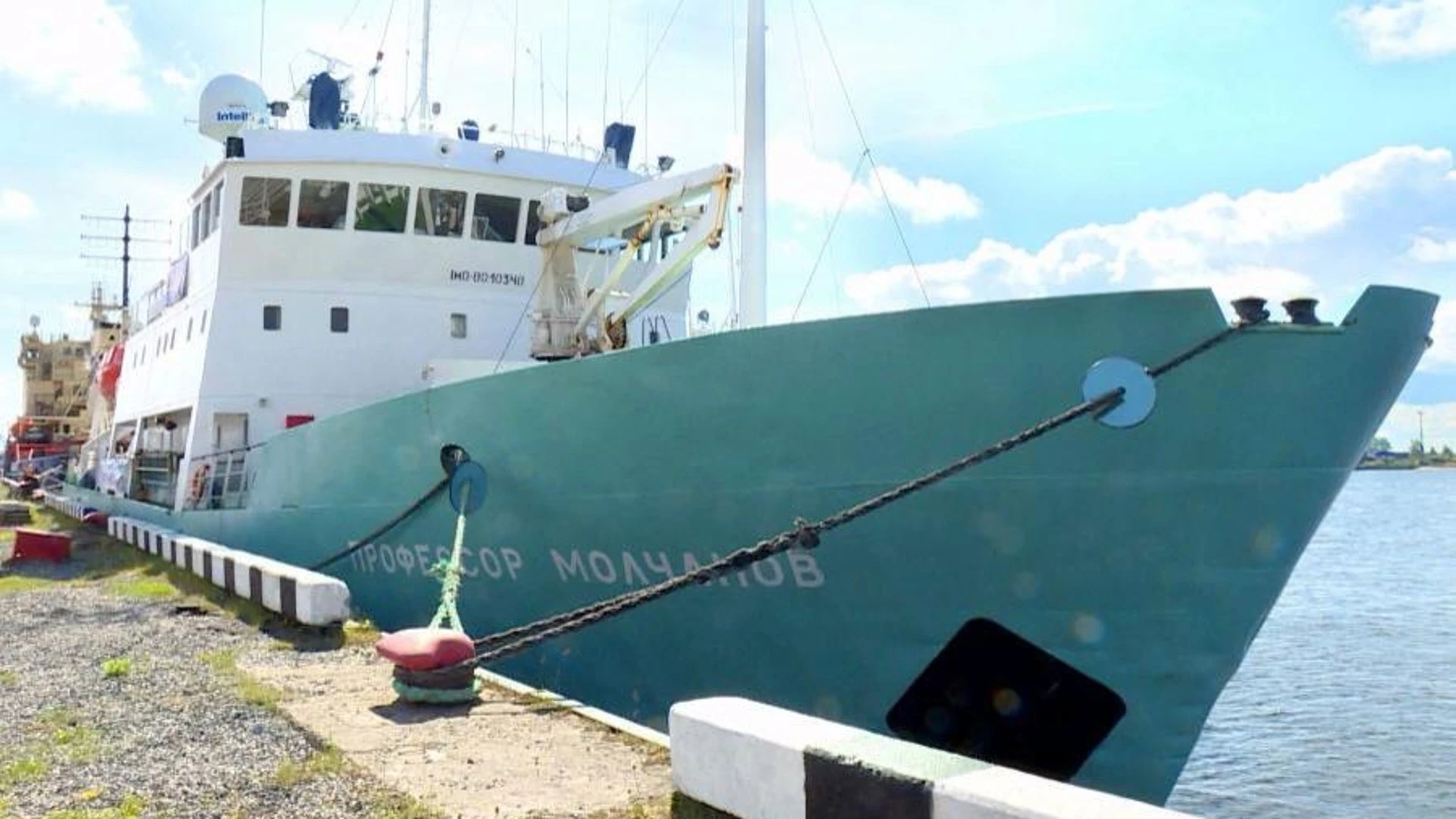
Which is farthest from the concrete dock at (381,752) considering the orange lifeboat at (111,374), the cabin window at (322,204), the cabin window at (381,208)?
the orange lifeboat at (111,374)

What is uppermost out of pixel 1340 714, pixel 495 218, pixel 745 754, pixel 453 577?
pixel 495 218

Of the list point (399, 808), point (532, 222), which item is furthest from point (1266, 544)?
point (532, 222)

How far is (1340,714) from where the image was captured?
1352 centimetres

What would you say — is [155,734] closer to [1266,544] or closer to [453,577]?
[453,577]

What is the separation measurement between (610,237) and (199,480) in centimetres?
541

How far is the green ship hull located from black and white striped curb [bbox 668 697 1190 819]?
2.09 metres

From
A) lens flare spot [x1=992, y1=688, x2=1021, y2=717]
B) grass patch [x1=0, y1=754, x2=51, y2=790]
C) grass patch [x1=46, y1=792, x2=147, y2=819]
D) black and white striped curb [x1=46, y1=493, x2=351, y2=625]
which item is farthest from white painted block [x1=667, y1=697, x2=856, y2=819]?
black and white striped curb [x1=46, y1=493, x2=351, y2=625]

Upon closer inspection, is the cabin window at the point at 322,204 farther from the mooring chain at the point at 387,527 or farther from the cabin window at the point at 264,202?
the mooring chain at the point at 387,527

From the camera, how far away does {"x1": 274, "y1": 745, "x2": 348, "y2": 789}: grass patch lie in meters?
4.58

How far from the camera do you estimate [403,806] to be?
13.9 ft

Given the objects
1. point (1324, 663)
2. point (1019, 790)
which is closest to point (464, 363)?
point (1019, 790)

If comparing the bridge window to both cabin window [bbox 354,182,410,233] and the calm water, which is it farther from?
the calm water

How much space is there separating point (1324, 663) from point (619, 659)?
13.0m

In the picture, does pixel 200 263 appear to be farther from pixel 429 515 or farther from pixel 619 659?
pixel 619 659
